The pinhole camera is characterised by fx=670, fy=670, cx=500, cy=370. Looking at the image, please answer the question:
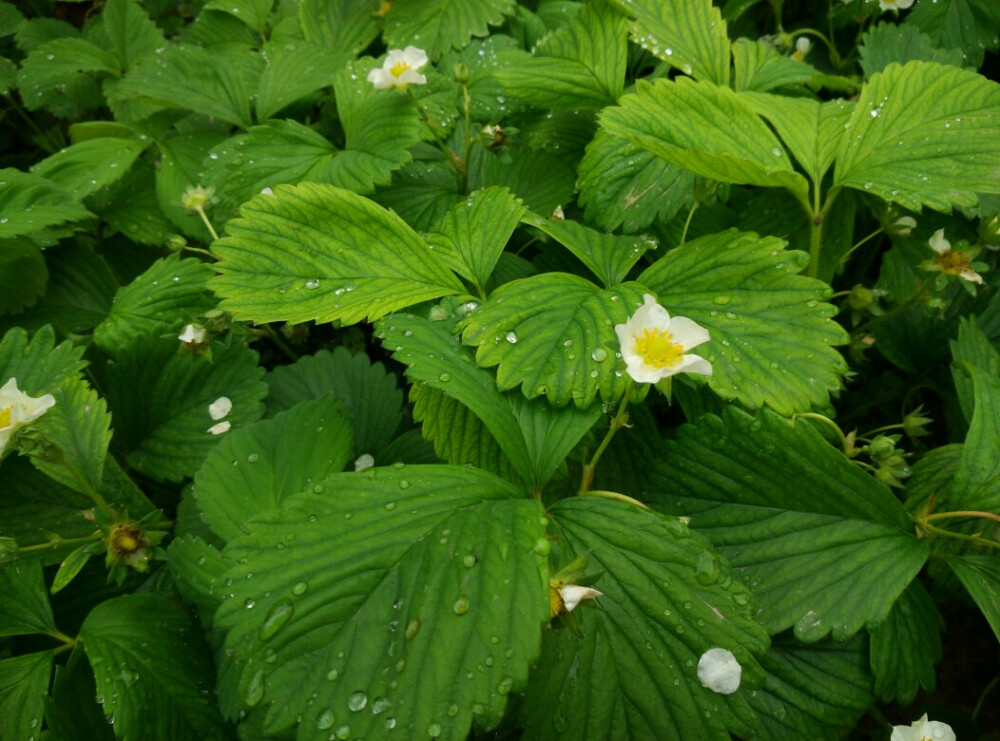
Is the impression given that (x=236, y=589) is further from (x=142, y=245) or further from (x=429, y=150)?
(x=142, y=245)

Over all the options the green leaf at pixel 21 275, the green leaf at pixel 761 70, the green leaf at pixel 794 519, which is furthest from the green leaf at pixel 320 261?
the green leaf at pixel 761 70

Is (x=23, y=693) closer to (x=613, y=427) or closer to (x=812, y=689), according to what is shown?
(x=613, y=427)

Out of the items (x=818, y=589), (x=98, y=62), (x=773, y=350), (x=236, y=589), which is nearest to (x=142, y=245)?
(x=98, y=62)

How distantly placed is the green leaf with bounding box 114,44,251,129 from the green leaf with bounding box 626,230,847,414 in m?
1.35

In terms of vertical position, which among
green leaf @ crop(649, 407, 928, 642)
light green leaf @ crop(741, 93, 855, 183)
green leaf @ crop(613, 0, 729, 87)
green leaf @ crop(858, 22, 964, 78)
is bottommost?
green leaf @ crop(649, 407, 928, 642)

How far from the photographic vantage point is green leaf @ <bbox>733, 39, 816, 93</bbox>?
160cm

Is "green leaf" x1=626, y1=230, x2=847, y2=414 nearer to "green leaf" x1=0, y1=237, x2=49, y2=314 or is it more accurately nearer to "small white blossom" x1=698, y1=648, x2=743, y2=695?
"small white blossom" x1=698, y1=648, x2=743, y2=695

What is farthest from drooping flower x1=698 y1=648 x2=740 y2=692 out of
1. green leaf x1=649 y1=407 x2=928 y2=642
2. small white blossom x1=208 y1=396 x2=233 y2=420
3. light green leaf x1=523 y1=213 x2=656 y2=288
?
small white blossom x1=208 y1=396 x2=233 y2=420

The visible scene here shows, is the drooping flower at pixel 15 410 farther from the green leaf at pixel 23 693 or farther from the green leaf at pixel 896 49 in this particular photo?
the green leaf at pixel 896 49

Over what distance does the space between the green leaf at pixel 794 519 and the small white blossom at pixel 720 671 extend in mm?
167

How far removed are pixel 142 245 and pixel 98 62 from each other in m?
0.71

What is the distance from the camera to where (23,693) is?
1.09 m

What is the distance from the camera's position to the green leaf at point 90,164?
6.07 ft

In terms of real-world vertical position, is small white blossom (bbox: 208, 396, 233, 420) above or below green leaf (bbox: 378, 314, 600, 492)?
below
